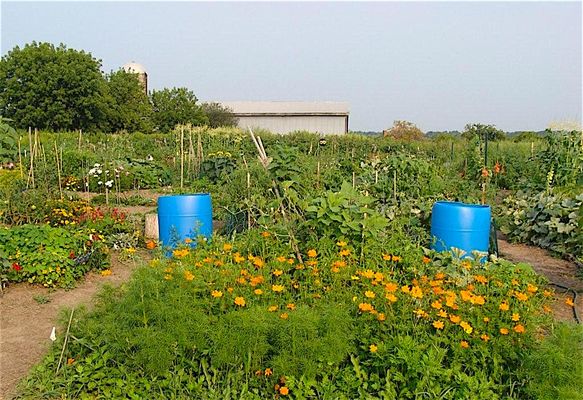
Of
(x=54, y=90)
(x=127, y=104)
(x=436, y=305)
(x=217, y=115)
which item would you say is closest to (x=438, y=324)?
(x=436, y=305)

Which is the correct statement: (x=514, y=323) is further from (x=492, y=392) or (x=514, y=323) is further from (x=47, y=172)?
(x=47, y=172)

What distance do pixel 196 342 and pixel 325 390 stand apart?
2.34 ft

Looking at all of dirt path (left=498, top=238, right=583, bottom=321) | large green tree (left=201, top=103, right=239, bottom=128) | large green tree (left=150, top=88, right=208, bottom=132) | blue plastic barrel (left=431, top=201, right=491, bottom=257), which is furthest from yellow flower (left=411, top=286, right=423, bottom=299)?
large green tree (left=201, top=103, right=239, bottom=128)

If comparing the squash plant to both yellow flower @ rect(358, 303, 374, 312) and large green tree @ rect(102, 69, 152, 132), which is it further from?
large green tree @ rect(102, 69, 152, 132)

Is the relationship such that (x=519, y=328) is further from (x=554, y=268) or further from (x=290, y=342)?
(x=554, y=268)

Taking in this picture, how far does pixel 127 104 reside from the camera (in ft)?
101

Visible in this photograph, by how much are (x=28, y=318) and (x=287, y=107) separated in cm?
4128

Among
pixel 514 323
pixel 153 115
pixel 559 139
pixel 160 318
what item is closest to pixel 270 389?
pixel 160 318

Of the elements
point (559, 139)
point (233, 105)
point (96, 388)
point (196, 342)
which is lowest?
point (96, 388)

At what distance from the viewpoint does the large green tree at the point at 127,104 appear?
2955 centimetres

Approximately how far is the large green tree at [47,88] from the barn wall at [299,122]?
1868cm

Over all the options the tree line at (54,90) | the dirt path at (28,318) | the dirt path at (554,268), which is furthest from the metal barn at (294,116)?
the dirt path at (28,318)

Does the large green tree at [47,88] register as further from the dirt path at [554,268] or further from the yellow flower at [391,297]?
the yellow flower at [391,297]

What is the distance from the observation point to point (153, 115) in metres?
34.6
